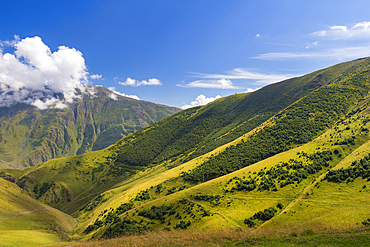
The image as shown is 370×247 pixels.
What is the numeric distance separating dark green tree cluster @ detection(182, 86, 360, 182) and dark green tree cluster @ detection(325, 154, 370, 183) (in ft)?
173

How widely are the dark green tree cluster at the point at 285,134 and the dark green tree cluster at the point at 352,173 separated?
5270 centimetres

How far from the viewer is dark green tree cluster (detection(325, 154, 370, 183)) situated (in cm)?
4781

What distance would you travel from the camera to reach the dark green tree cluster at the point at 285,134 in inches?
4144

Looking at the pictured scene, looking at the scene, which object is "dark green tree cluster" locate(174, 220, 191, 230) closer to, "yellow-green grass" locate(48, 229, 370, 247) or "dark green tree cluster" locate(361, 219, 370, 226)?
"yellow-green grass" locate(48, 229, 370, 247)

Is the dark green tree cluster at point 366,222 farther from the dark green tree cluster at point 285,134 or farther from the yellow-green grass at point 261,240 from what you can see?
the dark green tree cluster at point 285,134

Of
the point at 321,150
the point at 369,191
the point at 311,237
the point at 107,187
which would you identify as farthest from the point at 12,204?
the point at 321,150

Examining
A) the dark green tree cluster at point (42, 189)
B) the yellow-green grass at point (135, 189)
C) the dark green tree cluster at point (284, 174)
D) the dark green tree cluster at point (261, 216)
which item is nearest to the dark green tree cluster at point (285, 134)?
the yellow-green grass at point (135, 189)

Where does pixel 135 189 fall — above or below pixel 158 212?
below

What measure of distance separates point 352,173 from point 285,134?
238 feet

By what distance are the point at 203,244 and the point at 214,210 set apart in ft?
104

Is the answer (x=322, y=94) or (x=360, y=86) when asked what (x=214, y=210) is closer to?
(x=322, y=94)

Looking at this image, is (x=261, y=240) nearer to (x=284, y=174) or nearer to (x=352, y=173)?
(x=352, y=173)

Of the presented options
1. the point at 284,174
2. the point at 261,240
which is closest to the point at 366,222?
the point at 261,240

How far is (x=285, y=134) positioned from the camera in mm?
118125
